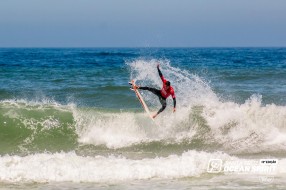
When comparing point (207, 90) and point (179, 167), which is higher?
point (207, 90)

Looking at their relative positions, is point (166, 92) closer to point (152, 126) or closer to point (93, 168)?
point (152, 126)

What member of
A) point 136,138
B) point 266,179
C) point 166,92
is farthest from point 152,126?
point 266,179

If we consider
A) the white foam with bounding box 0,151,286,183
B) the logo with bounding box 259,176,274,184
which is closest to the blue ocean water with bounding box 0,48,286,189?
the white foam with bounding box 0,151,286,183

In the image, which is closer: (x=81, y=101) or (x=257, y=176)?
(x=257, y=176)

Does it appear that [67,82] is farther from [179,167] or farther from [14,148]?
[179,167]

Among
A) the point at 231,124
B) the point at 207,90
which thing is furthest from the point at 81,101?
the point at 231,124

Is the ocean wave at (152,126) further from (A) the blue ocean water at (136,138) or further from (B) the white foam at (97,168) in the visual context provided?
(B) the white foam at (97,168)

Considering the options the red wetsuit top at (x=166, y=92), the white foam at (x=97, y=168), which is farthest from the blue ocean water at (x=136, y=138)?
the red wetsuit top at (x=166, y=92)

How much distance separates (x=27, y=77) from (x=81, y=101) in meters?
9.92

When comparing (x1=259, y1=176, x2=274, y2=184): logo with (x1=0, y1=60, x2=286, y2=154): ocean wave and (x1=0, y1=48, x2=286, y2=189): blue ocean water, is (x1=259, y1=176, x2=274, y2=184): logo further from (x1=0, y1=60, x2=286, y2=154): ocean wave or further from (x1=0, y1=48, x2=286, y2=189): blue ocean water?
(x1=0, y1=60, x2=286, y2=154): ocean wave

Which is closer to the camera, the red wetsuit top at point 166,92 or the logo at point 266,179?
the logo at point 266,179

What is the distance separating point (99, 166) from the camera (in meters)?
11.5

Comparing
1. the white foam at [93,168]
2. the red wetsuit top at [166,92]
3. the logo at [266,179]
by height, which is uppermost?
the red wetsuit top at [166,92]

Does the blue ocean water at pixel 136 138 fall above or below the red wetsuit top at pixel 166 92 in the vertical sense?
below
